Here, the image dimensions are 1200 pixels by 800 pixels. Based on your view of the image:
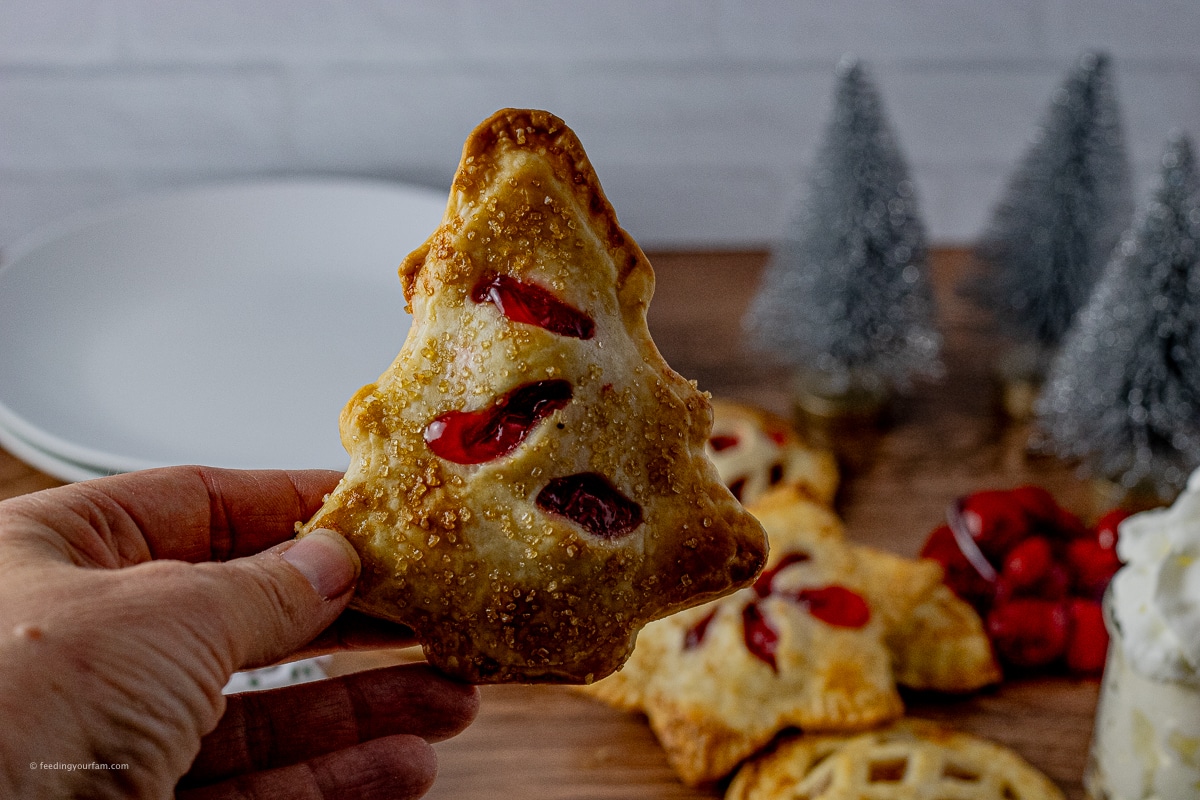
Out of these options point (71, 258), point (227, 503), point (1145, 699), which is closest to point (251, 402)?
point (71, 258)

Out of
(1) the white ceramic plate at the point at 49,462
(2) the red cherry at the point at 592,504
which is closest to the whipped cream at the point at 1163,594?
(2) the red cherry at the point at 592,504

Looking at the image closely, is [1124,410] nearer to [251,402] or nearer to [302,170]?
[251,402]

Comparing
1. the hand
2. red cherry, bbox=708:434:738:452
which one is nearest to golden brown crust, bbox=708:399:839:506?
red cherry, bbox=708:434:738:452

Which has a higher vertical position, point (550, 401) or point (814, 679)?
point (550, 401)

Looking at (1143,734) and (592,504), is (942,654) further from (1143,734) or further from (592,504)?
(592,504)

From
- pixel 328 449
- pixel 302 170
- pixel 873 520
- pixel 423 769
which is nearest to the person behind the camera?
pixel 423 769

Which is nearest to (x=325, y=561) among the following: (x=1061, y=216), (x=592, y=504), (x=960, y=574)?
(x=592, y=504)
